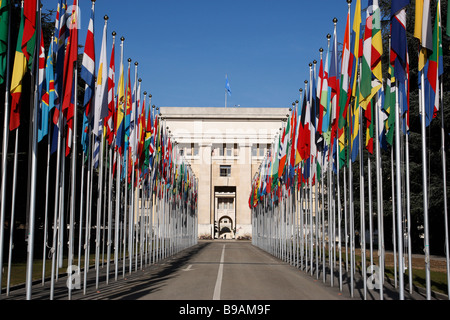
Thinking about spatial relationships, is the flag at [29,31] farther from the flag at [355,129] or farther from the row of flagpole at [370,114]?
the flag at [355,129]

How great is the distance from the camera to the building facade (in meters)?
96.9

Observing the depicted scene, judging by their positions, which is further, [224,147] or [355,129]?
[224,147]

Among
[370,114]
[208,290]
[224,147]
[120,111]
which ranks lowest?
[208,290]

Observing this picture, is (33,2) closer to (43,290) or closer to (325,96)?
(43,290)

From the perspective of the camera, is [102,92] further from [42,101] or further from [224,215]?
[224,215]

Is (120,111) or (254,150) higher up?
(254,150)

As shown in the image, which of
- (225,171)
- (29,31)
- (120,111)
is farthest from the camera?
(225,171)

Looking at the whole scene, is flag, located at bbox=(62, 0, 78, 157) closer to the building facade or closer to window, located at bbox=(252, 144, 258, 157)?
the building facade

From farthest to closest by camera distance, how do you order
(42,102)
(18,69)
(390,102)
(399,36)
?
(42,102) < (390,102) < (18,69) < (399,36)

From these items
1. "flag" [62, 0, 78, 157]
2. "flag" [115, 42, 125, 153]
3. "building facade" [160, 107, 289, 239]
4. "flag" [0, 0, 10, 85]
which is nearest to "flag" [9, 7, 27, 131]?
"flag" [0, 0, 10, 85]

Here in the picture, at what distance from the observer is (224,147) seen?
101 meters

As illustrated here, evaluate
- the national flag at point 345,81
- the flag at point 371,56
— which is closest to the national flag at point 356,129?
the national flag at point 345,81

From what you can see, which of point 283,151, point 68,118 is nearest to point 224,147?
point 283,151

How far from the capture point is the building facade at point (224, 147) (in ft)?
318
